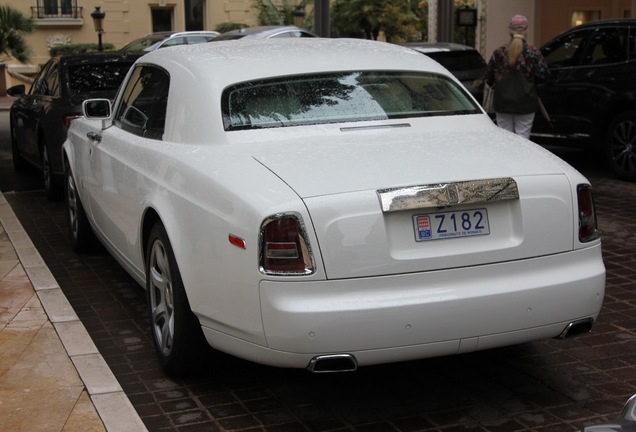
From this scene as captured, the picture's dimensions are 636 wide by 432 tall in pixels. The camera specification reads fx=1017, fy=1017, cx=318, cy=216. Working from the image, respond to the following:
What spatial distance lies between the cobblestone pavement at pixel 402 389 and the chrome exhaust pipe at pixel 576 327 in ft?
1.25

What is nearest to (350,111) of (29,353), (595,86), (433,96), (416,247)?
(433,96)

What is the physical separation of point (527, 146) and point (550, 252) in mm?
766

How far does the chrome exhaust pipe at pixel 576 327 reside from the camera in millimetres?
4672

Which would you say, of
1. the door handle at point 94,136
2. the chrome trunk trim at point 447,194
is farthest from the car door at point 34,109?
the chrome trunk trim at point 447,194

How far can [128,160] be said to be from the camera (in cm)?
605

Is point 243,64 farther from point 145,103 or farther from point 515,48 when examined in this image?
point 515,48

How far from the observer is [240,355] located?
4598mm

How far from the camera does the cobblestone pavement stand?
15.5 feet

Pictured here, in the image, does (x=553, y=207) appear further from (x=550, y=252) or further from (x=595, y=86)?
(x=595, y=86)

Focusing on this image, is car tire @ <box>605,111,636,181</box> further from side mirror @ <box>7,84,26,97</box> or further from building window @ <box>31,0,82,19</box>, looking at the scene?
building window @ <box>31,0,82,19</box>

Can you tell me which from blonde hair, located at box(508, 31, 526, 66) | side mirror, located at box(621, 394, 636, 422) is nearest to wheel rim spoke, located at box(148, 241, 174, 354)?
side mirror, located at box(621, 394, 636, 422)

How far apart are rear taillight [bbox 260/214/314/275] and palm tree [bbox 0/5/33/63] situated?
1480cm

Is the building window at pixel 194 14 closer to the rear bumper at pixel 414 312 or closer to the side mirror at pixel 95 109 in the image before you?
the side mirror at pixel 95 109

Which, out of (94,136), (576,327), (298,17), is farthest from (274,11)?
(576,327)
